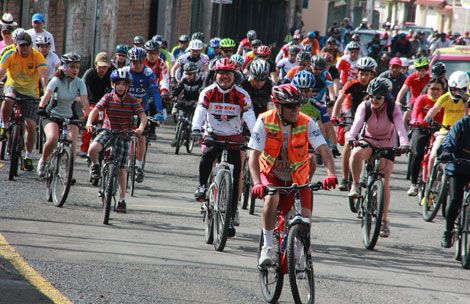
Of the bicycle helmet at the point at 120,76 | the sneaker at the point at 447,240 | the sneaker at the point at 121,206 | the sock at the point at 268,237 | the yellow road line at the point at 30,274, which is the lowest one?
the yellow road line at the point at 30,274

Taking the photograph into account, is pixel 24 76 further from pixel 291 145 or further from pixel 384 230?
pixel 291 145

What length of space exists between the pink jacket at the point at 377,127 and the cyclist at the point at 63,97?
3400mm

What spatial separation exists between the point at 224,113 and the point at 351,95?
479 centimetres

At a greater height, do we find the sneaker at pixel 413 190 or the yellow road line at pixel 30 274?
the sneaker at pixel 413 190

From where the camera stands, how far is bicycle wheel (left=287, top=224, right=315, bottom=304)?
9391 mm

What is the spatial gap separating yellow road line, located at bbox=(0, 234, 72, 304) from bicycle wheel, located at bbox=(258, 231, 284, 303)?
1612 millimetres

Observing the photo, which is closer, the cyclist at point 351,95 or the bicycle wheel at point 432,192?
the bicycle wheel at point 432,192

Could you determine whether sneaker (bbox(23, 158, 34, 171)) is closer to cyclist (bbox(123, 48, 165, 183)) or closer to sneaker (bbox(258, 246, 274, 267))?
cyclist (bbox(123, 48, 165, 183))

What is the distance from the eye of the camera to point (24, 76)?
1716cm

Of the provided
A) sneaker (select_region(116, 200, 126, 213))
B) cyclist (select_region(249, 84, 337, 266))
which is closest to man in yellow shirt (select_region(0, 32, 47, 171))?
sneaker (select_region(116, 200, 126, 213))

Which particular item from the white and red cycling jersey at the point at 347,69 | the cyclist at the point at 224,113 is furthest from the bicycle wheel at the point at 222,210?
the white and red cycling jersey at the point at 347,69

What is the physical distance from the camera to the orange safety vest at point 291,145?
10.5 meters

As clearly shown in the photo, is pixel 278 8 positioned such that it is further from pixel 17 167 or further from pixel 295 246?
pixel 295 246

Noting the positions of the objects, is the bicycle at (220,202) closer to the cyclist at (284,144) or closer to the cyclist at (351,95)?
the cyclist at (284,144)
